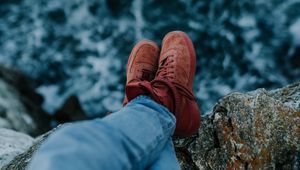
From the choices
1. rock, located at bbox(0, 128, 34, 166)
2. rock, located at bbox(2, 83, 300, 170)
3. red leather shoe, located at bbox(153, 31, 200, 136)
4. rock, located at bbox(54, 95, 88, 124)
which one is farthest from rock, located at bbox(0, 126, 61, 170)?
rock, located at bbox(54, 95, 88, 124)

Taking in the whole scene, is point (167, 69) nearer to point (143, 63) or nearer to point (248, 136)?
point (143, 63)

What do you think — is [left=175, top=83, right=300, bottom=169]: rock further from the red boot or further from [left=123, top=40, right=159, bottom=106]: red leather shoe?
[left=123, top=40, right=159, bottom=106]: red leather shoe

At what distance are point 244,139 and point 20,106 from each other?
3895 millimetres

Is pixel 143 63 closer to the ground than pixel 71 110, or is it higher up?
higher up

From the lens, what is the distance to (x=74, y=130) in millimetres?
2283

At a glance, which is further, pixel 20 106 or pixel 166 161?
pixel 20 106

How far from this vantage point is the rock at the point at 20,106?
584cm

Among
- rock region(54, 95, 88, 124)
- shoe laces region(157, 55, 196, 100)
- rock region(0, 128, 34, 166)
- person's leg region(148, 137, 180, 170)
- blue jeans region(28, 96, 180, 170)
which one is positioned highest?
shoe laces region(157, 55, 196, 100)

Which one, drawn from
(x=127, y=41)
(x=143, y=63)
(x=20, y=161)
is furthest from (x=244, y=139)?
(x=127, y=41)

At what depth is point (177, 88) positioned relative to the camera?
3.43m

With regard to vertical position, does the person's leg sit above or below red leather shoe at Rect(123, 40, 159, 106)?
below

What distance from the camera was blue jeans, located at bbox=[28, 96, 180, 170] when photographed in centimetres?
216

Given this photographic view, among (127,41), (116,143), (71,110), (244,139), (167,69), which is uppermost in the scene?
(127,41)

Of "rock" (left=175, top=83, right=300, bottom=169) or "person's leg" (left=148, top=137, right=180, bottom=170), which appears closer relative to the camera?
"person's leg" (left=148, top=137, right=180, bottom=170)
